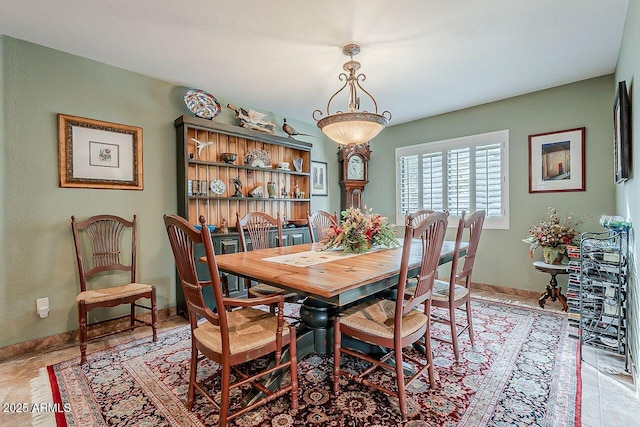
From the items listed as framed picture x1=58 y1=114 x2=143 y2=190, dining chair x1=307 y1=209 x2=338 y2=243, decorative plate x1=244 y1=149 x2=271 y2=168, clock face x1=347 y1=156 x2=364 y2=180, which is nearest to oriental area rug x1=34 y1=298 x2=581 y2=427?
dining chair x1=307 y1=209 x2=338 y2=243

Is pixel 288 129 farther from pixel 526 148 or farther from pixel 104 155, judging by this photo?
pixel 526 148

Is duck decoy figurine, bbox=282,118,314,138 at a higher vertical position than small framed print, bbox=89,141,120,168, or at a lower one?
higher

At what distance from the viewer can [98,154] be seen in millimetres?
2885

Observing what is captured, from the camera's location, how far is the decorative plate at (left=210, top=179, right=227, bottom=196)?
3.68 m

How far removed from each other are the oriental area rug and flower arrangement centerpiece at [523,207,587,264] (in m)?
1.04

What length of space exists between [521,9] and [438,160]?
252 cm

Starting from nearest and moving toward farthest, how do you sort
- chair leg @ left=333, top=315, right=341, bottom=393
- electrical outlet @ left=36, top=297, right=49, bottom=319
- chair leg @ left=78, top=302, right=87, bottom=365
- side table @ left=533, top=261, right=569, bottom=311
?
chair leg @ left=333, top=315, right=341, bottom=393
chair leg @ left=78, top=302, right=87, bottom=365
electrical outlet @ left=36, top=297, right=49, bottom=319
side table @ left=533, top=261, right=569, bottom=311

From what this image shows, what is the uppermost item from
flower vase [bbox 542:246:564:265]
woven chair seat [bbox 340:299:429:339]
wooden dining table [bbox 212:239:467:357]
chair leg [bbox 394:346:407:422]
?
wooden dining table [bbox 212:239:467:357]

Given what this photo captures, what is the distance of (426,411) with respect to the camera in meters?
1.67

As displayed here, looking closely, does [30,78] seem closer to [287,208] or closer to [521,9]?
[287,208]

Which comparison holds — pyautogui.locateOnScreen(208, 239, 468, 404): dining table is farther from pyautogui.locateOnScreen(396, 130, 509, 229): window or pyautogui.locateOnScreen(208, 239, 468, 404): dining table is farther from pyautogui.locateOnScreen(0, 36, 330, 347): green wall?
pyautogui.locateOnScreen(396, 130, 509, 229): window

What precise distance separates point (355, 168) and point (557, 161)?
2.76 metres

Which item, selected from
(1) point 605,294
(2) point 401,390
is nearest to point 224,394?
(2) point 401,390

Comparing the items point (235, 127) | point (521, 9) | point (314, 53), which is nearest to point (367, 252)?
point (314, 53)
